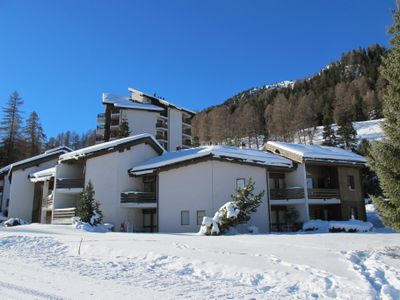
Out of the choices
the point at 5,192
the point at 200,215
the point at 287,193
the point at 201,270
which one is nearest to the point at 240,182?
the point at 200,215

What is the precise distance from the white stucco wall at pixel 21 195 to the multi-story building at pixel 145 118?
61.3ft

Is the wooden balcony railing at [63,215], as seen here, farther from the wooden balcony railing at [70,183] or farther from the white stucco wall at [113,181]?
the white stucco wall at [113,181]

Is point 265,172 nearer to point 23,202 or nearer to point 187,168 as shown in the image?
point 187,168

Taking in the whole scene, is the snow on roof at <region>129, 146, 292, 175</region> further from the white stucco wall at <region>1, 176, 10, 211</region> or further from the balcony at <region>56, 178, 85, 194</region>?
the white stucco wall at <region>1, 176, 10, 211</region>

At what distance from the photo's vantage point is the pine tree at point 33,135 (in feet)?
204

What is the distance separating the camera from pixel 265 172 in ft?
96.0

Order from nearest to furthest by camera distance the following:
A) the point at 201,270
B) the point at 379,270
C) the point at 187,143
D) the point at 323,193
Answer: the point at 379,270 < the point at 201,270 < the point at 323,193 < the point at 187,143

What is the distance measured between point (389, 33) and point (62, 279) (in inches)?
581

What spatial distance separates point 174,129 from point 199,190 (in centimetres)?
3913

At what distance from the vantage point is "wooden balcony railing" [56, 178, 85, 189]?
3134 cm

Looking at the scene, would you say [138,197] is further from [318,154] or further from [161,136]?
[161,136]

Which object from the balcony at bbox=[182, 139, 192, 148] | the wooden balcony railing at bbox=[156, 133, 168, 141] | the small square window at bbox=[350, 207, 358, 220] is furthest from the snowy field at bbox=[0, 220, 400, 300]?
the balcony at bbox=[182, 139, 192, 148]

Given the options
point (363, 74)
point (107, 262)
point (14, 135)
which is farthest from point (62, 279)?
point (363, 74)

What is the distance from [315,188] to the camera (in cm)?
3173
